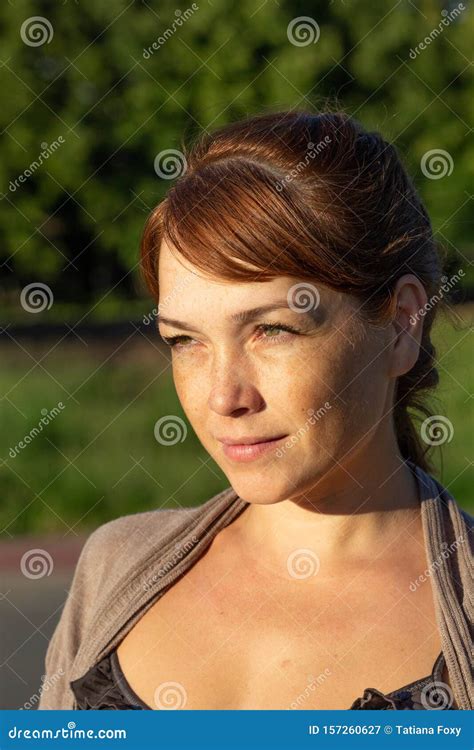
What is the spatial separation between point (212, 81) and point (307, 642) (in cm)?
996

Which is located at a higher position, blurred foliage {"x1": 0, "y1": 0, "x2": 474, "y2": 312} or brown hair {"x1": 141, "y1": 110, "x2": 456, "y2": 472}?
blurred foliage {"x1": 0, "y1": 0, "x2": 474, "y2": 312}

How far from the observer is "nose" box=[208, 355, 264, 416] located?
1.61 metres

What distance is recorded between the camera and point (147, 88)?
12500 millimetres

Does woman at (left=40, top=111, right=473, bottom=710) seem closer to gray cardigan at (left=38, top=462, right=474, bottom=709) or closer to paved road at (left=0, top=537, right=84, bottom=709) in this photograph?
gray cardigan at (left=38, top=462, right=474, bottom=709)

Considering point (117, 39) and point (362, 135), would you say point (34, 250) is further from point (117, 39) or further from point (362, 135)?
point (362, 135)

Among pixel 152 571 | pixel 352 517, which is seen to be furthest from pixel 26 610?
pixel 352 517

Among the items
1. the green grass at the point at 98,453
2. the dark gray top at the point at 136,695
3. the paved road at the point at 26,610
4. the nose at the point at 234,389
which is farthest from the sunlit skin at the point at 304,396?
the green grass at the point at 98,453

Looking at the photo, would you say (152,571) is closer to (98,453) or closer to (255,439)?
(255,439)

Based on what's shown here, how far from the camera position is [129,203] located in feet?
44.1


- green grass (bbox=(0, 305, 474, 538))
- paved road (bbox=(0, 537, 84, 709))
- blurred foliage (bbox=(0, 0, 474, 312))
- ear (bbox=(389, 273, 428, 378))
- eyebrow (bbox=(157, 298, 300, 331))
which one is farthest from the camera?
blurred foliage (bbox=(0, 0, 474, 312))

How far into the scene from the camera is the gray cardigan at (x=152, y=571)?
5.54ft

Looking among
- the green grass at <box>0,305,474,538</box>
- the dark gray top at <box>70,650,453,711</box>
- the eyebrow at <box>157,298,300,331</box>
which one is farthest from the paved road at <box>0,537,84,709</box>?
the eyebrow at <box>157,298,300,331</box>

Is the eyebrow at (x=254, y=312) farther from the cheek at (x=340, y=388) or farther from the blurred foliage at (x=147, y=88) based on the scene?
the blurred foliage at (x=147, y=88)

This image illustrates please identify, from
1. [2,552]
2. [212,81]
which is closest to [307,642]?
[2,552]
